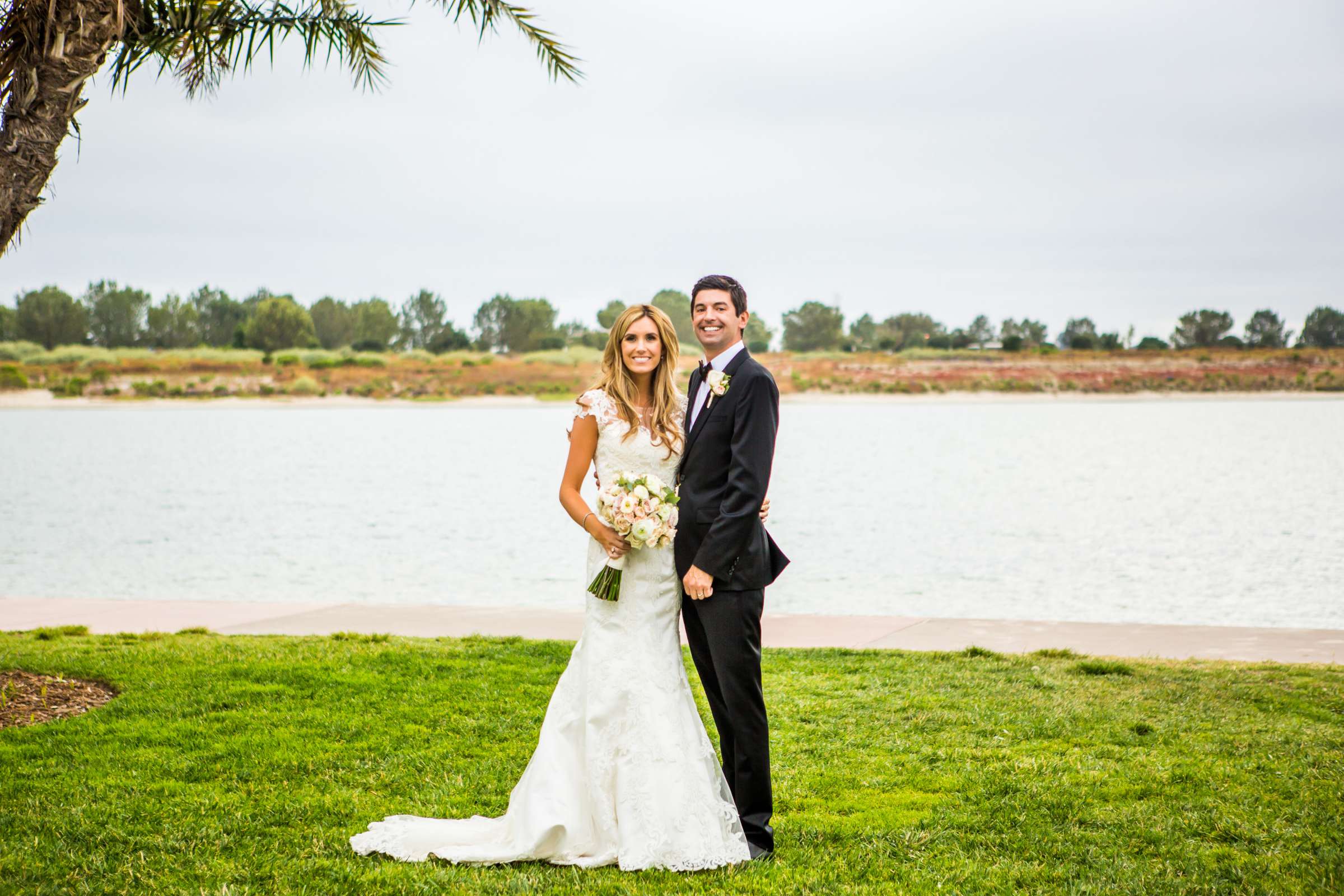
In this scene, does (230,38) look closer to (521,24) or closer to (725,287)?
(521,24)

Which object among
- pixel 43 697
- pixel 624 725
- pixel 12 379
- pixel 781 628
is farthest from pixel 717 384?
pixel 12 379

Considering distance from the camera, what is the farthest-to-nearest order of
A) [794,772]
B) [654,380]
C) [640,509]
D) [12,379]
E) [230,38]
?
[12,379] < [230,38] < [794,772] < [654,380] < [640,509]

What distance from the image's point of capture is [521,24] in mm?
8727

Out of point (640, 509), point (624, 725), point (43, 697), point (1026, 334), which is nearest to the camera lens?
point (640, 509)

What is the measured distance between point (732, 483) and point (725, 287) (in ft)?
2.58

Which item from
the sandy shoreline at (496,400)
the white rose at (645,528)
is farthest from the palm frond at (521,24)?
the sandy shoreline at (496,400)

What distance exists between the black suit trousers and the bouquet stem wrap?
0.31 meters

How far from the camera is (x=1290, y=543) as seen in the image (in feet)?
57.8

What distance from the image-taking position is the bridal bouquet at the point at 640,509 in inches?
171

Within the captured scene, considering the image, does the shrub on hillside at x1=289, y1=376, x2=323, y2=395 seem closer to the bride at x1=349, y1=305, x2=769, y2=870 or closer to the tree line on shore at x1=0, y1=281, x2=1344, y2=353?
the tree line on shore at x1=0, y1=281, x2=1344, y2=353

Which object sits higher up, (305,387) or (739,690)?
(305,387)

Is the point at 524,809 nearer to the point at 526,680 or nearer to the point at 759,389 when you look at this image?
the point at 759,389

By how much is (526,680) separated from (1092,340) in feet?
262

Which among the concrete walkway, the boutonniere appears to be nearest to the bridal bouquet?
the boutonniere
